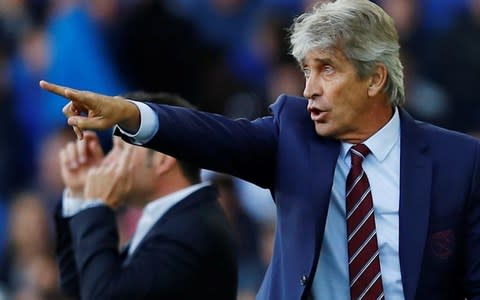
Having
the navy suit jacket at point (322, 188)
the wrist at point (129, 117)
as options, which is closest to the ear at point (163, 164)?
the navy suit jacket at point (322, 188)

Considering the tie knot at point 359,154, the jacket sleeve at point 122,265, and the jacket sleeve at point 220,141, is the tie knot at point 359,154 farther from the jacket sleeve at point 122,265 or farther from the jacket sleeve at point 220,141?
the jacket sleeve at point 122,265

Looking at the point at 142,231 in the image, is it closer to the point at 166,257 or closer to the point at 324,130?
the point at 166,257

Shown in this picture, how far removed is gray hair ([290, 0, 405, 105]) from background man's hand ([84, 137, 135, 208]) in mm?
1180

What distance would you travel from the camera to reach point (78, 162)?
18.4ft

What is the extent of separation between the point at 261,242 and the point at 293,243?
418 centimetres

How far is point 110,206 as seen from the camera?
5414 millimetres

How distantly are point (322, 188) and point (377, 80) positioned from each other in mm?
401

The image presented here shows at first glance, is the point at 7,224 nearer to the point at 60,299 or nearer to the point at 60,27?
the point at 60,27

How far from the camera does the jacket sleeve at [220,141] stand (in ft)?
14.0

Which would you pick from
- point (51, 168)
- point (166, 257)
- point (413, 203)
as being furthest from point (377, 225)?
point (51, 168)

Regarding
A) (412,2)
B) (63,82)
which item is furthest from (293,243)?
(63,82)

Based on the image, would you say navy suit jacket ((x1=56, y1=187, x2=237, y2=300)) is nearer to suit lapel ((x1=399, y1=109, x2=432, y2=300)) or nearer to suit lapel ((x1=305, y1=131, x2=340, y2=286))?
suit lapel ((x1=305, y1=131, x2=340, y2=286))

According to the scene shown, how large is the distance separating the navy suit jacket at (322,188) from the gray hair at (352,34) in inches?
9.4

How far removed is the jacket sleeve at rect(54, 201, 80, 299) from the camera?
5609 mm
